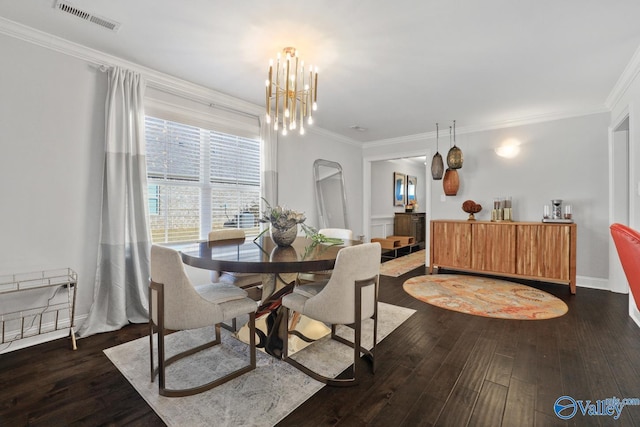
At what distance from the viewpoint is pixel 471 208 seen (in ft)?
15.1

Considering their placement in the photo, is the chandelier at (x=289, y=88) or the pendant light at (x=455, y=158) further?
the pendant light at (x=455, y=158)

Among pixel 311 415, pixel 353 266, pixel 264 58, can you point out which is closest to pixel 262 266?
pixel 353 266

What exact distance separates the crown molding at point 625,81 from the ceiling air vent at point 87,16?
14.1 feet

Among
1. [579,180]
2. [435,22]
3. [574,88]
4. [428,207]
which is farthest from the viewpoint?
[428,207]

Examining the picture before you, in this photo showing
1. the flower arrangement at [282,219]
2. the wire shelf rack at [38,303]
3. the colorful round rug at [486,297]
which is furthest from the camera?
the colorful round rug at [486,297]

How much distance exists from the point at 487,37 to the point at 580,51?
0.94m

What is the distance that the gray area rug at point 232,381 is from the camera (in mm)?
1500

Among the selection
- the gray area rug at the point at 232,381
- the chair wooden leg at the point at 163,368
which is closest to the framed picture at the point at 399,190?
the gray area rug at the point at 232,381

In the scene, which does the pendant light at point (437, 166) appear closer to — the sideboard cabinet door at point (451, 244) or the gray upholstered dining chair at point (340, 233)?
the sideboard cabinet door at point (451, 244)

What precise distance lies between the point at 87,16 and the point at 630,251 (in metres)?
3.42

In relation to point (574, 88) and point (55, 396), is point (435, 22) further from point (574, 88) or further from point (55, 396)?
point (55, 396)

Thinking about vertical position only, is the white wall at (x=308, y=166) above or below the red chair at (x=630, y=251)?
above

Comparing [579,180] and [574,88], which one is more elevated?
[574,88]

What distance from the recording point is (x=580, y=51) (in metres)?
2.49
